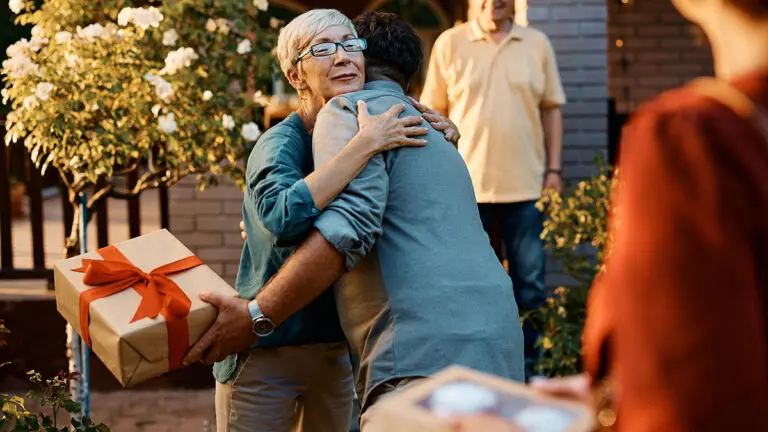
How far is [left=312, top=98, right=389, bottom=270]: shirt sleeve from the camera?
215 cm

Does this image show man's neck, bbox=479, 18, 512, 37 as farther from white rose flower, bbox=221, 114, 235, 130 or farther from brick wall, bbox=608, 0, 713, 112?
brick wall, bbox=608, 0, 713, 112

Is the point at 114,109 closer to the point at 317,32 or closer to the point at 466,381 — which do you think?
the point at 317,32

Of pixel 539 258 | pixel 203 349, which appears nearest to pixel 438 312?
pixel 203 349

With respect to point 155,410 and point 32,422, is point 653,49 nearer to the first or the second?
point 155,410

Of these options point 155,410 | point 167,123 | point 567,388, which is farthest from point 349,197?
point 155,410

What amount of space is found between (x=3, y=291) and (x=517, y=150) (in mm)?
2793

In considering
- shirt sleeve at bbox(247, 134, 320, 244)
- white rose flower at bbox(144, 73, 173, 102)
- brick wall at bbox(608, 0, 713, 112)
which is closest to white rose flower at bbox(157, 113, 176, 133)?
white rose flower at bbox(144, 73, 173, 102)

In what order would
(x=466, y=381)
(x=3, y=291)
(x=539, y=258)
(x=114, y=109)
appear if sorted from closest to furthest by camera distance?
1. (x=466, y=381)
2. (x=114, y=109)
3. (x=539, y=258)
4. (x=3, y=291)

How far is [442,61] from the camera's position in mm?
4801

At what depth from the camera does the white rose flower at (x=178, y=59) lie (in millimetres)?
3959

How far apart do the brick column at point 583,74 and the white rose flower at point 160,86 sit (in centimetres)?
234

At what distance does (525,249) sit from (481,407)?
11.1 feet

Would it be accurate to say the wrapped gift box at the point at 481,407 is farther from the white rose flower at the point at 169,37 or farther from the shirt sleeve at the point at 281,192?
the white rose flower at the point at 169,37

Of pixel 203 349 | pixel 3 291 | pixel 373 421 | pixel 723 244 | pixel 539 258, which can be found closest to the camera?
pixel 723 244
